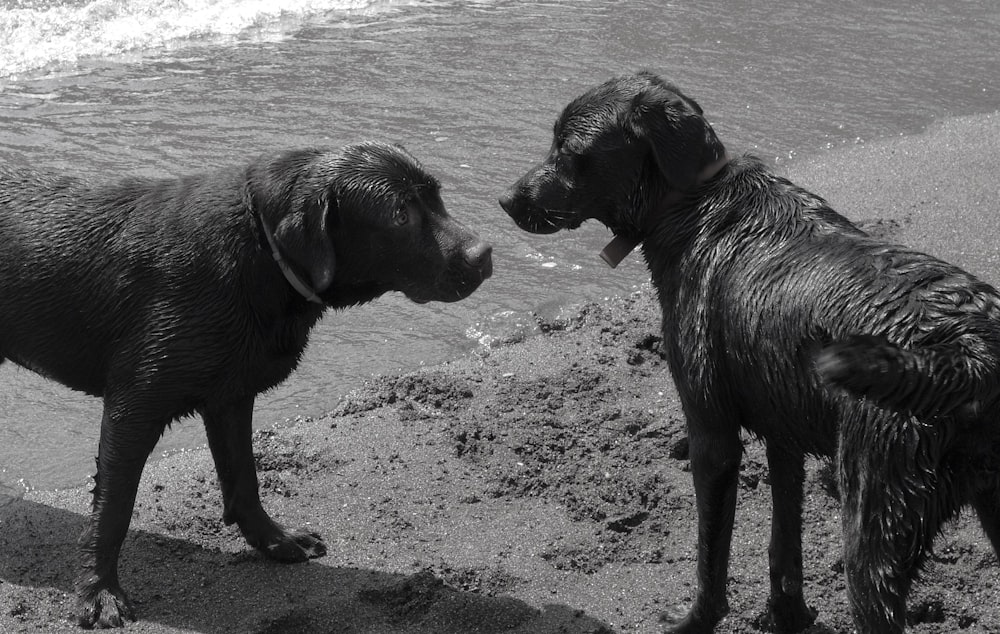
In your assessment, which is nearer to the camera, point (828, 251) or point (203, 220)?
point (828, 251)

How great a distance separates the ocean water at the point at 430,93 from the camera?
6.76 metres

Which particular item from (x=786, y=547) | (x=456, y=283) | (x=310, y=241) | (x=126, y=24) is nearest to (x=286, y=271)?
(x=310, y=241)

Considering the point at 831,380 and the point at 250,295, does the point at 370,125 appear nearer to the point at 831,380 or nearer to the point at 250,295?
the point at 250,295

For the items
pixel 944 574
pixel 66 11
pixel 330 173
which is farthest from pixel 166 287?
pixel 66 11

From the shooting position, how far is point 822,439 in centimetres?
370

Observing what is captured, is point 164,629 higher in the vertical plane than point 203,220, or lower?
lower

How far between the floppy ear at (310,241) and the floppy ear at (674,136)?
1238 mm

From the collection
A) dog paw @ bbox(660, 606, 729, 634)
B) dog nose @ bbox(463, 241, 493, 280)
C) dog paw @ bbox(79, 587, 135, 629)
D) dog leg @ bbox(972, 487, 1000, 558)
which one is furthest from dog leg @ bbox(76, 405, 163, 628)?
dog leg @ bbox(972, 487, 1000, 558)

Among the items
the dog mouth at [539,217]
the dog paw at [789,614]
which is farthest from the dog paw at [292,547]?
the dog paw at [789,614]

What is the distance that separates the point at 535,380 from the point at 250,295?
2.17 metres

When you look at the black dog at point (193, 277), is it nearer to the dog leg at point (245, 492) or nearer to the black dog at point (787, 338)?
the dog leg at point (245, 492)

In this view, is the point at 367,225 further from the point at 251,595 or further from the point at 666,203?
the point at 251,595

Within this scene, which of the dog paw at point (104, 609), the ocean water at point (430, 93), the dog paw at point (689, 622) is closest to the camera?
the dog paw at point (689, 622)

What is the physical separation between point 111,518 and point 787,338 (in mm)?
2636
